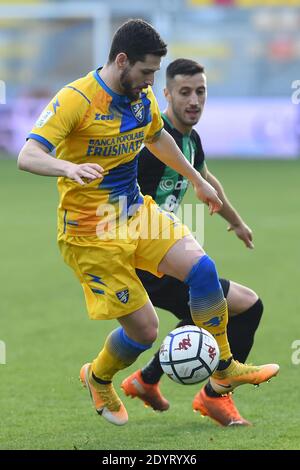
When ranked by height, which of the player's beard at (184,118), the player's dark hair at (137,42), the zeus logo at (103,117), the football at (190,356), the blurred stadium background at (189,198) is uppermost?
the player's dark hair at (137,42)

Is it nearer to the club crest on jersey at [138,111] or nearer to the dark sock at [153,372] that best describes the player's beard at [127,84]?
the club crest on jersey at [138,111]

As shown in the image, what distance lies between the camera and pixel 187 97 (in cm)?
619

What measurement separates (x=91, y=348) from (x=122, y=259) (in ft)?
8.31

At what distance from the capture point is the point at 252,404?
643 cm

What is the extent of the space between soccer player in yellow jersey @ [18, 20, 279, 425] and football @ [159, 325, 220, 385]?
0.20 meters

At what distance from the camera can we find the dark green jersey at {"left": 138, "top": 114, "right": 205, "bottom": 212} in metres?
6.19

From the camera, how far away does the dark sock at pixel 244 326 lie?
241 inches

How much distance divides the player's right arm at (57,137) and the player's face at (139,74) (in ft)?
0.76

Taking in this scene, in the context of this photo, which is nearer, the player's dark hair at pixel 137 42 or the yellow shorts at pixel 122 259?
the player's dark hair at pixel 137 42

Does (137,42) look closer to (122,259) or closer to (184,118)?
(184,118)

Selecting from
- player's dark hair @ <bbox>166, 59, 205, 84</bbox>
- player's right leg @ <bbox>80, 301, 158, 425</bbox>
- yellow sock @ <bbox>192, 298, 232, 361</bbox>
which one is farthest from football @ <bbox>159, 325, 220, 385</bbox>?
player's dark hair @ <bbox>166, 59, 205, 84</bbox>

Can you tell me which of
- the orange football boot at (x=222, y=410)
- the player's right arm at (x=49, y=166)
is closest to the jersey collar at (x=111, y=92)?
the player's right arm at (x=49, y=166)

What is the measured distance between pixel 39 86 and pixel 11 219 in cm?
1340
